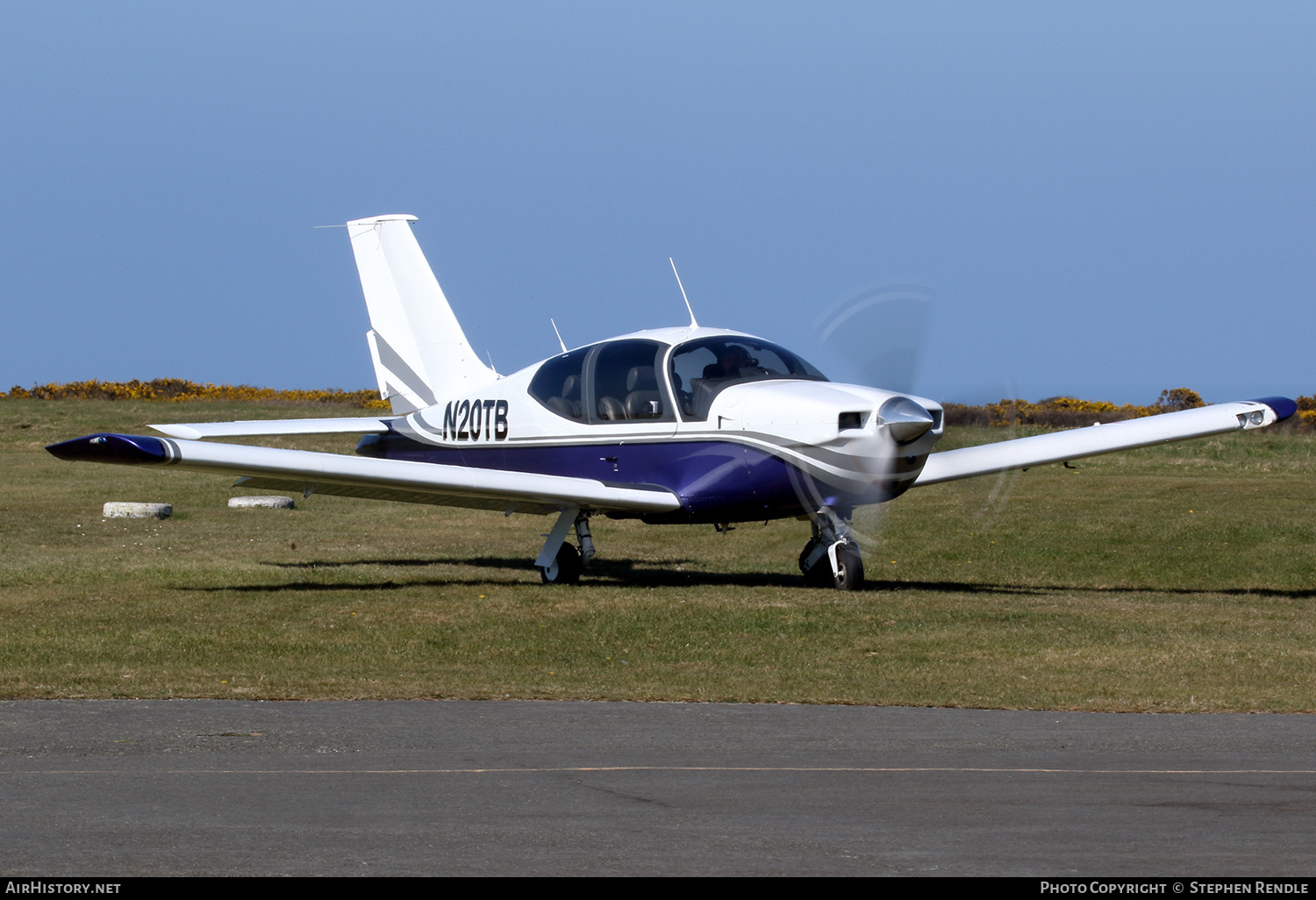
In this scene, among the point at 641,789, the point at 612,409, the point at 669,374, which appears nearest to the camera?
the point at 641,789

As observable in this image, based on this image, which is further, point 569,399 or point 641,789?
point 569,399

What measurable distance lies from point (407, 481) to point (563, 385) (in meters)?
2.40

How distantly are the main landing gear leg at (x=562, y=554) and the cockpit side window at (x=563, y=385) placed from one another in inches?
42.6

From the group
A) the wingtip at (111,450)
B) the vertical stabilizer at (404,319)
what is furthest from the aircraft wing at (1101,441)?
the wingtip at (111,450)

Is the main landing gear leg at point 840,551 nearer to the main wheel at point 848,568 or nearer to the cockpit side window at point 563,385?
the main wheel at point 848,568

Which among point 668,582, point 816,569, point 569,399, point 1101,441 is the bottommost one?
point 668,582

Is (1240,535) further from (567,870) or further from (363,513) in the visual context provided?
(567,870)

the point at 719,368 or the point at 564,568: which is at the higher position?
the point at 719,368

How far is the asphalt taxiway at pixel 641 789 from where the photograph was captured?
5.60 m

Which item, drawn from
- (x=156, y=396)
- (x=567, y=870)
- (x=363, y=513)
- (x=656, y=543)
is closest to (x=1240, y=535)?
(x=656, y=543)

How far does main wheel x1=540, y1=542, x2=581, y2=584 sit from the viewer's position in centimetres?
1598

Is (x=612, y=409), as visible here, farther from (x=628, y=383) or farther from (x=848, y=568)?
(x=848, y=568)

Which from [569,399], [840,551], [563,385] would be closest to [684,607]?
[840,551]

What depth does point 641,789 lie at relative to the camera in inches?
273
